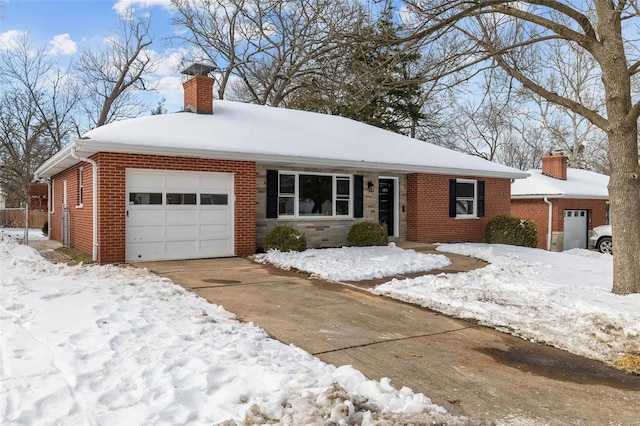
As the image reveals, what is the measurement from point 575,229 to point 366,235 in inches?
533

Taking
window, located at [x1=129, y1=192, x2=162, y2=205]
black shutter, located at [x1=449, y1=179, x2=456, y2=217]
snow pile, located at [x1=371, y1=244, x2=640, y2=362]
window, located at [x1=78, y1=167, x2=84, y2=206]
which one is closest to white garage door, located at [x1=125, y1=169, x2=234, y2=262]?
window, located at [x1=129, y1=192, x2=162, y2=205]

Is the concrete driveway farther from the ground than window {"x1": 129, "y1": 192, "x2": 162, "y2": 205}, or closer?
A: closer

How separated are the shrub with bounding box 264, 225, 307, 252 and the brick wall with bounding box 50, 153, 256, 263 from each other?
47 cm

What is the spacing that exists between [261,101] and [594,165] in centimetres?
2723

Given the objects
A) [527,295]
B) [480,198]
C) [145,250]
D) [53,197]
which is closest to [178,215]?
[145,250]

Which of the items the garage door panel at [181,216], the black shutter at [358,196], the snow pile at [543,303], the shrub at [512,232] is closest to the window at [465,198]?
the shrub at [512,232]

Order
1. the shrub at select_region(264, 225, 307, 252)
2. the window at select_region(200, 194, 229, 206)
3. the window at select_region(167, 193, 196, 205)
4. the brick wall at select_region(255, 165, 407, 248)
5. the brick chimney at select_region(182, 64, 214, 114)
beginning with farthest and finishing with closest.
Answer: the brick chimney at select_region(182, 64, 214, 114)
the brick wall at select_region(255, 165, 407, 248)
the shrub at select_region(264, 225, 307, 252)
the window at select_region(200, 194, 229, 206)
the window at select_region(167, 193, 196, 205)

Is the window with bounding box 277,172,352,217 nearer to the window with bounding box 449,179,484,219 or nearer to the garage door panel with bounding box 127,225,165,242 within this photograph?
the garage door panel with bounding box 127,225,165,242

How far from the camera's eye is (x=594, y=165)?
35.2m

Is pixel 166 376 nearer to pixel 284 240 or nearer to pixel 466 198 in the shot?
pixel 284 240

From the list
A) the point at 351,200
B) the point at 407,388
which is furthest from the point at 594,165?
the point at 407,388

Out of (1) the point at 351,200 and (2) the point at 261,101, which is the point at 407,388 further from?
(2) the point at 261,101

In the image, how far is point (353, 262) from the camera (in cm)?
1008

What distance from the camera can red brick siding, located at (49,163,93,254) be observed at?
10648mm
